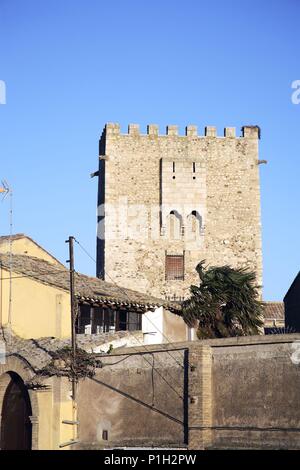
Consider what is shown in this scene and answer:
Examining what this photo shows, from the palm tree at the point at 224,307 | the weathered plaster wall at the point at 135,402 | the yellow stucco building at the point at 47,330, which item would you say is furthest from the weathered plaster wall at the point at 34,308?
the palm tree at the point at 224,307

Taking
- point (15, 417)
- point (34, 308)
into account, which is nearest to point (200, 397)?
point (15, 417)

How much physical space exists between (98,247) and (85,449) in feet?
98.2

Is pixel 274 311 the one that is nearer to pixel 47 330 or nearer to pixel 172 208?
pixel 172 208

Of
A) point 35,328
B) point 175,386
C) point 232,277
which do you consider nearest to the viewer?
point 175,386

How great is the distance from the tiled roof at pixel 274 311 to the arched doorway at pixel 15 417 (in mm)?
34739

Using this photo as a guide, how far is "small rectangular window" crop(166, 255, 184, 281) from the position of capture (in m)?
59.7

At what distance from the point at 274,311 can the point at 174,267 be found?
12815 millimetres

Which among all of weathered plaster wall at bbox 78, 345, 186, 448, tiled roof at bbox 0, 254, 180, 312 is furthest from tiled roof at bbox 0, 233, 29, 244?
weathered plaster wall at bbox 78, 345, 186, 448

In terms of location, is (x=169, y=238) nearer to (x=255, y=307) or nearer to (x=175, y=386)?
(x=255, y=307)

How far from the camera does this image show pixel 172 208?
197 feet

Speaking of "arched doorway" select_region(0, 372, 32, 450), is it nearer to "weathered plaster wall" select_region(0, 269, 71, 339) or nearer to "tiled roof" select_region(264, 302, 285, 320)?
"weathered plaster wall" select_region(0, 269, 71, 339)

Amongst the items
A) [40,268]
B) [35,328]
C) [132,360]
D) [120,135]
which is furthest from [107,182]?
[132,360]

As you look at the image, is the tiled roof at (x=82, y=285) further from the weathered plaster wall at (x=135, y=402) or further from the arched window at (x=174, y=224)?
the arched window at (x=174, y=224)

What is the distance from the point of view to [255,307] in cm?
3931
